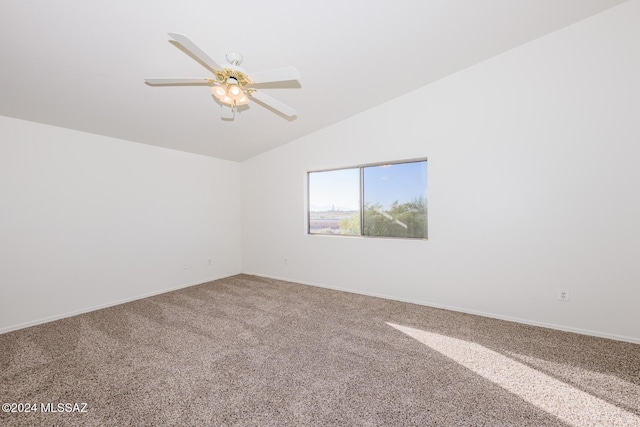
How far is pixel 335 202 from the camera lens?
461 cm

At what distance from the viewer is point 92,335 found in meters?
2.74

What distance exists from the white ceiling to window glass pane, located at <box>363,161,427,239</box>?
42.0 inches

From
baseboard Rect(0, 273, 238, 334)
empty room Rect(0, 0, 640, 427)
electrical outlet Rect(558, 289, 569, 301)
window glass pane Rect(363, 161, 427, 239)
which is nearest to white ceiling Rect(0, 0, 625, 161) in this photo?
empty room Rect(0, 0, 640, 427)

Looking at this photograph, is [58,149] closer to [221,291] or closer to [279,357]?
[221,291]

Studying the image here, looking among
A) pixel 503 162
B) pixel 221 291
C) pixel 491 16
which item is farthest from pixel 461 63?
pixel 221 291

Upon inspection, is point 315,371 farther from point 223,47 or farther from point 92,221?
point 92,221

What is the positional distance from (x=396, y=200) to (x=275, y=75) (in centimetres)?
261

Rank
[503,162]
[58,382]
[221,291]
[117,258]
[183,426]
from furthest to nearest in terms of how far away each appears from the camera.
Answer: [221,291] → [117,258] → [503,162] → [58,382] → [183,426]

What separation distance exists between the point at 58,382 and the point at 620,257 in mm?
4902

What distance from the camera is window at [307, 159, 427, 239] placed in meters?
3.76

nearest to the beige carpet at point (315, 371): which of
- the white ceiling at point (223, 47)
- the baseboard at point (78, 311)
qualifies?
the baseboard at point (78, 311)

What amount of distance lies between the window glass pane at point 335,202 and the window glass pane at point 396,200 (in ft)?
0.68

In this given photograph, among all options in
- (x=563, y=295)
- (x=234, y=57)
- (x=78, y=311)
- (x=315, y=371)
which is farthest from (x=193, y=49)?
(x=563, y=295)

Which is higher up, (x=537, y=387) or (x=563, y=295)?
(x=563, y=295)
